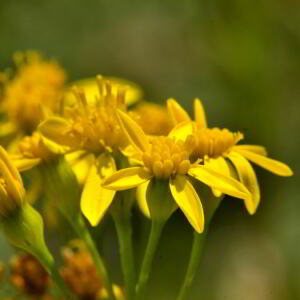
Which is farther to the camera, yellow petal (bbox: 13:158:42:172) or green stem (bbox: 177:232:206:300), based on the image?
yellow petal (bbox: 13:158:42:172)

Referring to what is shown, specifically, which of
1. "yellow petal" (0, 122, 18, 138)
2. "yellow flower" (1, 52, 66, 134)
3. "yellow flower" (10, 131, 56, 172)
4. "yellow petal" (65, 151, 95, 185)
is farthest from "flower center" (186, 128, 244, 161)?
"yellow petal" (0, 122, 18, 138)

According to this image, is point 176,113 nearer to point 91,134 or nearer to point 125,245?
point 91,134

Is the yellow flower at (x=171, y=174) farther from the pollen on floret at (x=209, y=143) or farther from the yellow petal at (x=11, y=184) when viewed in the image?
the yellow petal at (x=11, y=184)

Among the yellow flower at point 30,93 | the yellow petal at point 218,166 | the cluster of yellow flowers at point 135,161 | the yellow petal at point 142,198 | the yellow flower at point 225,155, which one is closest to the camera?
the cluster of yellow flowers at point 135,161

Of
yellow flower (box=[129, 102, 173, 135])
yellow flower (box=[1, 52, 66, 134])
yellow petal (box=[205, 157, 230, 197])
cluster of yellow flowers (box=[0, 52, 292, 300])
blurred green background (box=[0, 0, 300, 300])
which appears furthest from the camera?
blurred green background (box=[0, 0, 300, 300])

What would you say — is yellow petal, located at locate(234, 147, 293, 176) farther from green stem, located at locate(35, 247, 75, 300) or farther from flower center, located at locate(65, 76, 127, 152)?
green stem, located at locate(35, 247, 75, 300)

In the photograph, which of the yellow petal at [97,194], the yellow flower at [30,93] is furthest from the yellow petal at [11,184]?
the yellow flower at [30,93]

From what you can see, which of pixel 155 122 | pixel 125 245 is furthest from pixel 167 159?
pixel 155 122
